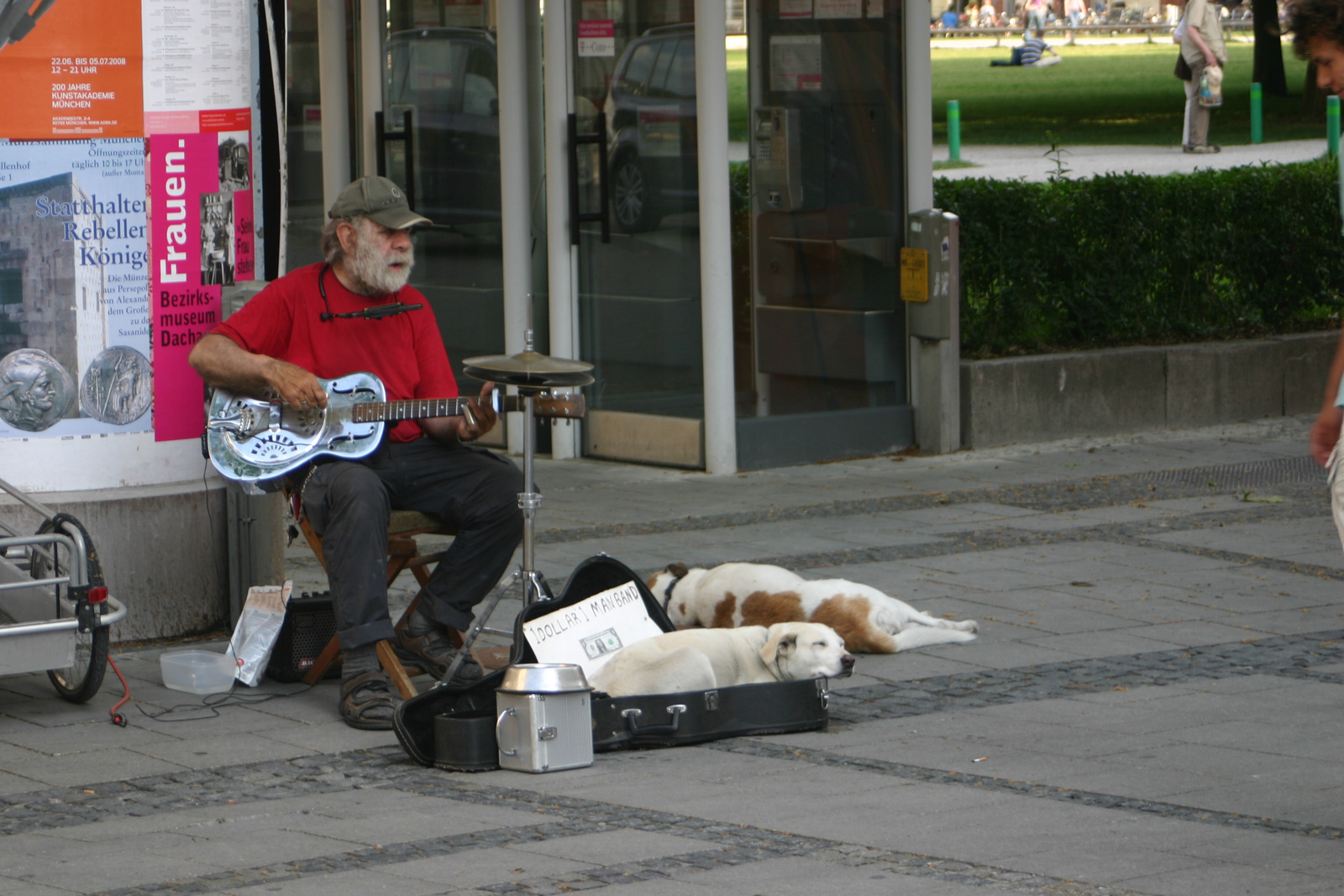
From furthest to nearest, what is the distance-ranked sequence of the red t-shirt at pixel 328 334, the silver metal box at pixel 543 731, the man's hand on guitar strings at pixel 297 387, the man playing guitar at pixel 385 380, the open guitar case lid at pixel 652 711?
the red t-shirt at pixel 328 334, the man playing guitar at pixel 385 380, the man's hand on guitar strings at pixel 297 387, the open guitar case lid at pixel 652 711, the silver metal box at pixel 543 731

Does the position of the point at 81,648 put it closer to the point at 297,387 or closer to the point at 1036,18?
the point at 297,387

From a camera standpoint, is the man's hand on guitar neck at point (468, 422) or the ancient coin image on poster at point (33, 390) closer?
the man's hand on guitar neck at point (468, 422)

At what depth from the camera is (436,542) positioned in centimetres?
838

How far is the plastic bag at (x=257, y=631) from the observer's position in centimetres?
608

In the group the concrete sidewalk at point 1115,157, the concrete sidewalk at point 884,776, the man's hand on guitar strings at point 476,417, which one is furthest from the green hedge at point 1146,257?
the concrete sidewalk at point 1115,157

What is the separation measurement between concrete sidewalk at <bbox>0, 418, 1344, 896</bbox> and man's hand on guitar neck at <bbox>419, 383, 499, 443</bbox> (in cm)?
89

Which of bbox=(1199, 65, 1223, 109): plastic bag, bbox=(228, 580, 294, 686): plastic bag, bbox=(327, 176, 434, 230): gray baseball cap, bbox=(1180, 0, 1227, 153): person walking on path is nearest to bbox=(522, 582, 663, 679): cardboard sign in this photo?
bbox=(228, 580, 294, 686): plastic bag

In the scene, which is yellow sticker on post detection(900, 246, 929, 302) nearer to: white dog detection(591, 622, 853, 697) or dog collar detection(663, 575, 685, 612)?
dog collar detection(663, 575, 685, 612)

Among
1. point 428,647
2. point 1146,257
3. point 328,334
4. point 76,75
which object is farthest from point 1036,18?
point 428,647

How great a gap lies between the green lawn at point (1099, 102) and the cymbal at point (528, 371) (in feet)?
74.5

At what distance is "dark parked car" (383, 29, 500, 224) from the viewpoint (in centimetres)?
1068

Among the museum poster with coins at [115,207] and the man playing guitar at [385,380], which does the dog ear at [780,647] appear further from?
the museum poster with coins at [115,207]

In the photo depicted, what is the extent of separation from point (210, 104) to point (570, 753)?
2.84 metres

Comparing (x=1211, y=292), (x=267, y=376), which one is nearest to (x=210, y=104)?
(x=267, y=376)
